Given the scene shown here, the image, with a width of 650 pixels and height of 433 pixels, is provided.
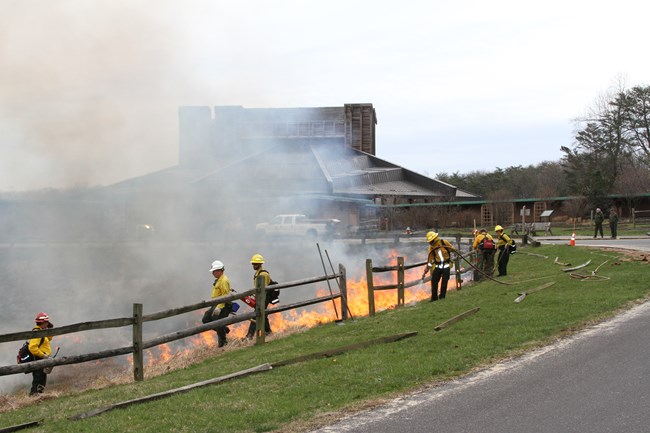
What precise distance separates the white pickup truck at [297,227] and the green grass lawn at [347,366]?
19.8 metres

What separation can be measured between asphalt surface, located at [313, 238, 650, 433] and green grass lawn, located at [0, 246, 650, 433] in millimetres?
387

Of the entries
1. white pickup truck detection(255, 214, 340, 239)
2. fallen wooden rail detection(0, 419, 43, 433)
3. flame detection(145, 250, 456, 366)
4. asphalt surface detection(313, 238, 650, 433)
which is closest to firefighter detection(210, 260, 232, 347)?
flame detection(145, 250, 456, 366)

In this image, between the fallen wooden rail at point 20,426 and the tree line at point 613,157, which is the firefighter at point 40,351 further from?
the tree line at point 613,157

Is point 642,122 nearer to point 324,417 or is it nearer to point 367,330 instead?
point 367,330

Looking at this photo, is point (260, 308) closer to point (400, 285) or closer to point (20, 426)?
point (400, 285)

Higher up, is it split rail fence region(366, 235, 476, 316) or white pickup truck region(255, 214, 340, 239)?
white pickup truck region(255, 214, 340, 239)

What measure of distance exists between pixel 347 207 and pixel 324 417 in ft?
114

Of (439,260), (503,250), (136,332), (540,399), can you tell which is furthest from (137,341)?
(503,250)

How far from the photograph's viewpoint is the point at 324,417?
5941 mm

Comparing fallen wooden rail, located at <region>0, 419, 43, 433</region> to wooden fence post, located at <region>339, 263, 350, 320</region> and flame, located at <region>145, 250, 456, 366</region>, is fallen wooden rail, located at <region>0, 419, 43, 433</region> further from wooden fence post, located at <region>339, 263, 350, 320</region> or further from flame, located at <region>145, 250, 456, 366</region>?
flame, located at <region>145, 250, 456, 366</region>

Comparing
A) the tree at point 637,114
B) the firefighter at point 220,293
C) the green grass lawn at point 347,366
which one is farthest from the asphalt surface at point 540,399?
the tree at point 637,114

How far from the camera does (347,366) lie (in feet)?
25.9

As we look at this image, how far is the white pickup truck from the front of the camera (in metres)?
32.8

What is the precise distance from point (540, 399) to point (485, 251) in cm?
1187
